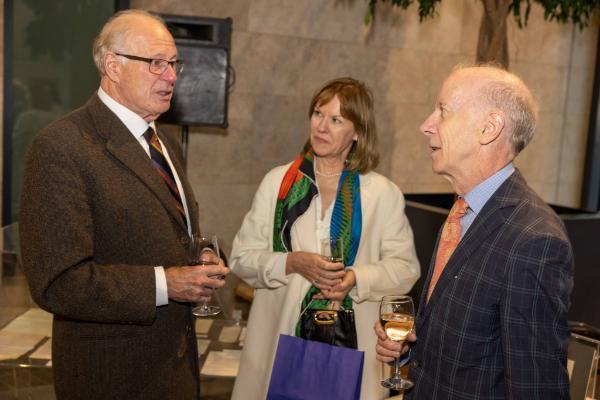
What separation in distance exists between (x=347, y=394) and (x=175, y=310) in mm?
585

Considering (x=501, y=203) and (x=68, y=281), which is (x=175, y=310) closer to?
(x=68, y=281)

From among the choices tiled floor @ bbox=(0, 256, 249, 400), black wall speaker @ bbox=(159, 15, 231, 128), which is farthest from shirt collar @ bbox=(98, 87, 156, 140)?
black wall speaker @ bbox=(159, 15, 231, 128)

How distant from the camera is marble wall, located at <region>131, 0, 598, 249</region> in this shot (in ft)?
20.0

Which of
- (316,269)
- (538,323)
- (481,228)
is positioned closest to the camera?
(538,323)

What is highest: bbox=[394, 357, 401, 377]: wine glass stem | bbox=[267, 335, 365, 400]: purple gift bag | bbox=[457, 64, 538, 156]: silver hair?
bbox=[457, 64, 538, 156]: silver hair

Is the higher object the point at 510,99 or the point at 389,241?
the point at 510,99

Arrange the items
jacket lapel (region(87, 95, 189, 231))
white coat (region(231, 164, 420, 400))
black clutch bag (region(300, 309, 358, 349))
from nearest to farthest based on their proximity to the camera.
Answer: jacket lapel (region(87, 95, 189, 231))
black clutch bag (region(300, 309, 358, 349))
white coat (region(231, 164, 420, 400))

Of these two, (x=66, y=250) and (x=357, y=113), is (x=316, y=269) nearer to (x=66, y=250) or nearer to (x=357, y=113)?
(x=357, y=113)

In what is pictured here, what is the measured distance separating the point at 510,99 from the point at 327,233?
1189 millimetres

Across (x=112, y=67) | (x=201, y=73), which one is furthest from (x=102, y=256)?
(x=201, y=73)

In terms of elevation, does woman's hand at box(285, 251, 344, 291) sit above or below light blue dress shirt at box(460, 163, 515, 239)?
below

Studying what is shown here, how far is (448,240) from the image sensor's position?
1.95 meters

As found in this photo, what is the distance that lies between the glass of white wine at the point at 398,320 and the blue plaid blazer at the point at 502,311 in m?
0.04

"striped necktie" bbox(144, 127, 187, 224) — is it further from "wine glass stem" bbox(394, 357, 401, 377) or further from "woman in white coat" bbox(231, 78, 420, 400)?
"wine glass stem" bbox(394, 357, 401, 377)
